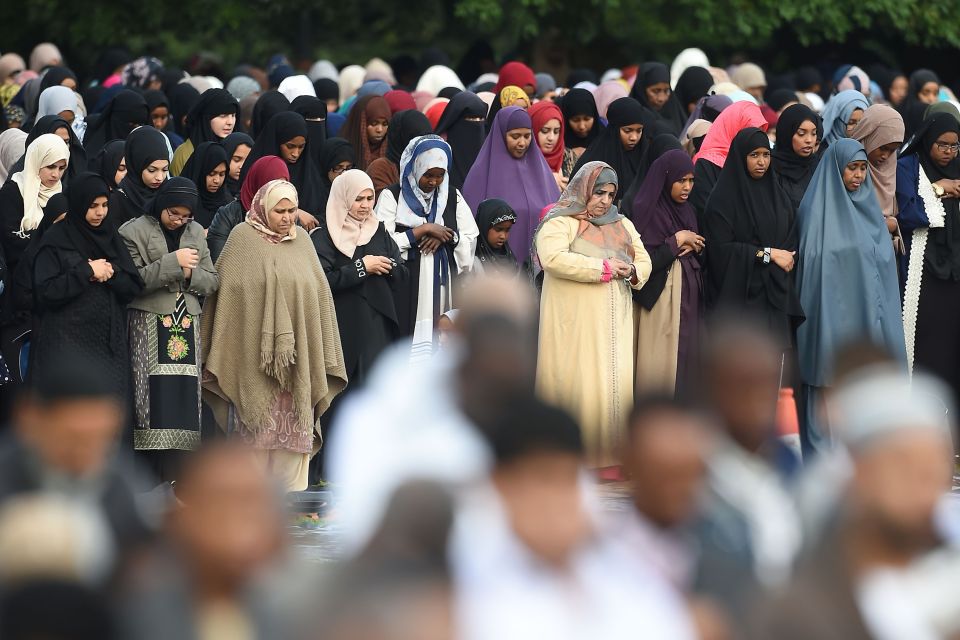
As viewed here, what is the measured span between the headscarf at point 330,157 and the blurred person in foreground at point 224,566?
738 cm

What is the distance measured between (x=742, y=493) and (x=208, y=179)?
6.41 m

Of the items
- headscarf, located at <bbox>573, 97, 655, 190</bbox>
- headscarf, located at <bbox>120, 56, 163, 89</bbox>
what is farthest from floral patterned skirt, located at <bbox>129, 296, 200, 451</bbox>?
headscarf, located at <bbox>120, 56, 163, 89</bbox>

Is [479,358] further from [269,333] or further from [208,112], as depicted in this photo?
[208,112]

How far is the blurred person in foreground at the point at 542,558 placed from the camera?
11.6ft

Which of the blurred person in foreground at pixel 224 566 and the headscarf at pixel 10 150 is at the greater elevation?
the headscarf at pixel 10 150

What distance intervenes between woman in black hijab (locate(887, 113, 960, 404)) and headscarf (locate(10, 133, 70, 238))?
194 inches

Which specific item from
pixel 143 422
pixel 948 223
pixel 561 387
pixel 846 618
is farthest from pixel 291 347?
pixel 846 618

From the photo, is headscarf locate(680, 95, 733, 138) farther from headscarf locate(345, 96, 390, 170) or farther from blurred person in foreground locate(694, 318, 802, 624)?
blurred person in foreground locate(694, 318, 802, 624)

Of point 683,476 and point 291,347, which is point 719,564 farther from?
point 291,347

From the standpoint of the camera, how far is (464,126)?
12.6 m

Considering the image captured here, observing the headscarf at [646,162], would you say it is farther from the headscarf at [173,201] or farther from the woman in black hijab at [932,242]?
the headscarf at [173,201]

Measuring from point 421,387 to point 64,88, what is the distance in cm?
914

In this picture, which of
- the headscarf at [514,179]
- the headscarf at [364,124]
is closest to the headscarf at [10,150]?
the headscarf at [364,124]

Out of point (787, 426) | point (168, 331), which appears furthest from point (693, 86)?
point (787, 426)
